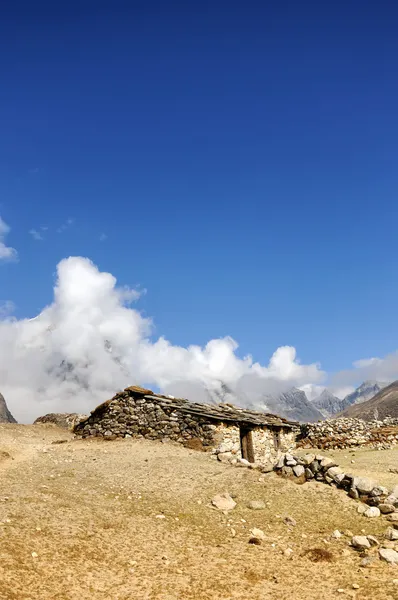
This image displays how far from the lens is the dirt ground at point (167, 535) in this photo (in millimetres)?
8625

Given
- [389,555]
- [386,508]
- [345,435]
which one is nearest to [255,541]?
[389,555]

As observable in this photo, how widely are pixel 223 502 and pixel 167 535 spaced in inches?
119

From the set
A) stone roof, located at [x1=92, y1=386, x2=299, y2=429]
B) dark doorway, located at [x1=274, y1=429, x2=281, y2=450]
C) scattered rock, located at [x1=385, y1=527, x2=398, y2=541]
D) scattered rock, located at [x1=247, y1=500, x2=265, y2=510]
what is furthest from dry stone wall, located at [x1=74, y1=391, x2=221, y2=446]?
scattered rock, located at [x1=385, y1=527, x2=398, y2=541]

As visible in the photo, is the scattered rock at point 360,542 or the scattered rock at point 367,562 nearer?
the scattered rock at point 367,562

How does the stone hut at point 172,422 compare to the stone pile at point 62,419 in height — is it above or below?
below

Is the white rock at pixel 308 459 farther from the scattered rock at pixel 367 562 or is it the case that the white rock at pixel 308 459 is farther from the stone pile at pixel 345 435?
the stone pile at pixel 345 435

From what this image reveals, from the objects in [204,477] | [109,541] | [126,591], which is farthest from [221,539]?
[204,477]

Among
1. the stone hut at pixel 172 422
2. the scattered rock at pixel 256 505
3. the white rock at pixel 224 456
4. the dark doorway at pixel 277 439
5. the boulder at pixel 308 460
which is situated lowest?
the scattered rock at pixel 256 505

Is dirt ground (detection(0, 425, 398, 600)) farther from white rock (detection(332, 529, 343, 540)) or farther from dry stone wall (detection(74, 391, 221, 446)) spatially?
dry stone wall (detection(74, 391, 221, 446))

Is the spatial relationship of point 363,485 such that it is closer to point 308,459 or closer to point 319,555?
point 308,459

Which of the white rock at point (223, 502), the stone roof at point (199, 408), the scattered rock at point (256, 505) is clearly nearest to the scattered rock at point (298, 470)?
the scattered rock at point (256, 505)

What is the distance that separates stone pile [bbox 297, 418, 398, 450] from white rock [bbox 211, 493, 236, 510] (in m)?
20.4

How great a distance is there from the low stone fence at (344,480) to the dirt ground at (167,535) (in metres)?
0.39

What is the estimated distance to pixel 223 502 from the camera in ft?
46.0
